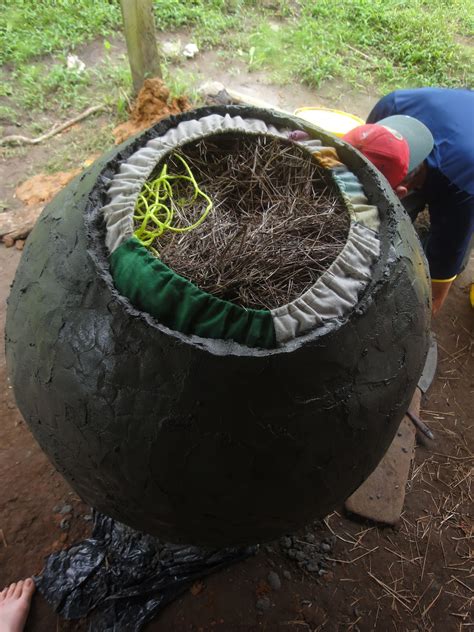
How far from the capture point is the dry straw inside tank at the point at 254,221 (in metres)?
1.44

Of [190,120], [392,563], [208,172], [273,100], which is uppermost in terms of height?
[190,120]

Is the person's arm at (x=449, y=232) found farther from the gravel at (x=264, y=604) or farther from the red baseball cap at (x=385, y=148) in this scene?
the gravel at (x=264, y=604)

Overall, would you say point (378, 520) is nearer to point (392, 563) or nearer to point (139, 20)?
point (392, 563)

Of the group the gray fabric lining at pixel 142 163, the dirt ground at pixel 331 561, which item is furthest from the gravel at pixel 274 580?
the gray fabric lining at pixel 142 163

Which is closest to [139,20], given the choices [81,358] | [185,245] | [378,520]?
[185,245]

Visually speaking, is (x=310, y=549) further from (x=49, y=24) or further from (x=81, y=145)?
(x=49, y=24)

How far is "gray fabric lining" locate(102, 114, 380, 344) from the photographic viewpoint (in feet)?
4.20

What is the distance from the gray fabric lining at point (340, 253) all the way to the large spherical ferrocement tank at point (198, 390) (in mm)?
28

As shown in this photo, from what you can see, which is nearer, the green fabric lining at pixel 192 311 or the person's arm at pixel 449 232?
the green fabric lining at pixel 192 311

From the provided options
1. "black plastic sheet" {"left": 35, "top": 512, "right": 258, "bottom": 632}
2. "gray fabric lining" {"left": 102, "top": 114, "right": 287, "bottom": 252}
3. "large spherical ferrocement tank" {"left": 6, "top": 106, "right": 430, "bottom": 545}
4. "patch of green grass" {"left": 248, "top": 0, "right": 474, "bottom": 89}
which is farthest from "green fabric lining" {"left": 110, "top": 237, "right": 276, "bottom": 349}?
"patch of green grass" {"left": 248, "top": 0, "right": 474, "bottom": 89}

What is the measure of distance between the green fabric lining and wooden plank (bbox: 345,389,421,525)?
1581 mm

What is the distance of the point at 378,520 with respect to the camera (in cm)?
248

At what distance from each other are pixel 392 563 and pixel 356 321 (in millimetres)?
1620

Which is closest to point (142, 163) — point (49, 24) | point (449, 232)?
point (449, 232)
